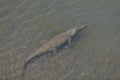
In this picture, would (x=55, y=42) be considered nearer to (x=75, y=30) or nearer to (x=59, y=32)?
(x=59, y=32)

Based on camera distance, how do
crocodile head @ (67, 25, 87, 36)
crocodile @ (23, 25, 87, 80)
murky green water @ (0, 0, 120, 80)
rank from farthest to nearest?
crocodile head @ (67, 25, 87, 36), crocodile @ (23, 25, 87, 80), murky green water @ (0, 0, 120, 80)

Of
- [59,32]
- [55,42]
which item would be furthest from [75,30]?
[55,42]

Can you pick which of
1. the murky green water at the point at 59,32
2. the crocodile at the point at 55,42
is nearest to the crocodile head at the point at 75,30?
the crocodile at the point at 55,42

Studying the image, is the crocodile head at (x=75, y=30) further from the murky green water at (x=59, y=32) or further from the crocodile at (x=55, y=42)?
the murky green water at (x=59, y=32)

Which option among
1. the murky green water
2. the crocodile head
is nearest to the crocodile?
the crocodile head

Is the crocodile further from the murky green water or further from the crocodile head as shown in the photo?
the murky green water

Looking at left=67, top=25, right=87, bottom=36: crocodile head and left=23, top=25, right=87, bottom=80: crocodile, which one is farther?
left=67, top=25, right=87, bottom=36: crocodile head
